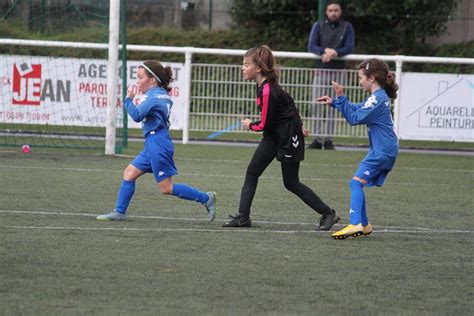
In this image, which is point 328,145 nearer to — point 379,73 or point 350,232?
point 379,73

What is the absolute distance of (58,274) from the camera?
6801 mm

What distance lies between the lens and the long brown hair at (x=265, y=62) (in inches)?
363

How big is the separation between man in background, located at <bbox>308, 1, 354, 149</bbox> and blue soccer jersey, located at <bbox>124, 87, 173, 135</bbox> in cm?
847

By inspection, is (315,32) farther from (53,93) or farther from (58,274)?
(58,274)

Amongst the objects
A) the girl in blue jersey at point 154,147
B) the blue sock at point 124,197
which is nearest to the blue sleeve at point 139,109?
the girl in blue jersey at point 154,147

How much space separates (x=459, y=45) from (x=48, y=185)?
17.8 meters

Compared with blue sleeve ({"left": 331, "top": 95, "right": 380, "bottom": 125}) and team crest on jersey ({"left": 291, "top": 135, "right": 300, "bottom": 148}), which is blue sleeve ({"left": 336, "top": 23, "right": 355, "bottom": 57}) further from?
blue sleeve ({"left": 331, "top": 95, "right": 380, "bottom": 125})

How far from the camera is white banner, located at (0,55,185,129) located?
680 inches

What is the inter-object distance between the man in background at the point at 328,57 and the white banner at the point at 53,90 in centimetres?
311

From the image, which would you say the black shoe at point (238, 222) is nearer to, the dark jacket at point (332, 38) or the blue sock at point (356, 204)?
the blue sock at point (356, 204)

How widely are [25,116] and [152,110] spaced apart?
27.9ft

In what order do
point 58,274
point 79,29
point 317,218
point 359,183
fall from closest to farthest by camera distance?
point 58,274 < point 359,183 < point 317,218 < point 79,29

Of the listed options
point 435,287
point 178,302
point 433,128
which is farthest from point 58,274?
point 433,128

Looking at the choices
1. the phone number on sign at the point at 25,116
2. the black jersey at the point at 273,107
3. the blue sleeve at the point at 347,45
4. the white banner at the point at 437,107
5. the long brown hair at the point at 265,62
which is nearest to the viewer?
the black jersey at the point at 273,107
